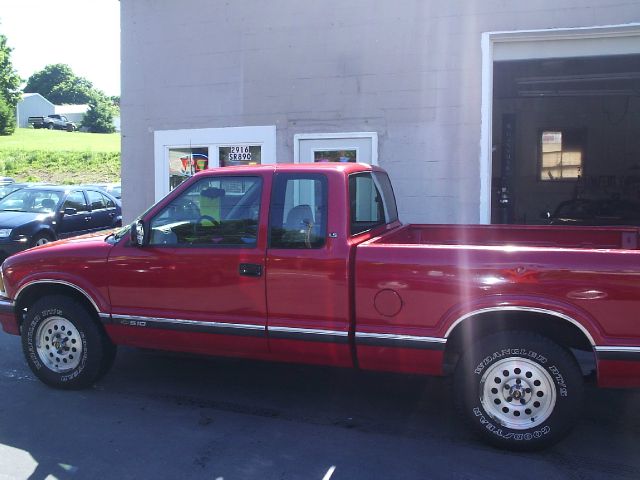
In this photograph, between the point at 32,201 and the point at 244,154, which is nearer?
the point at 244,154

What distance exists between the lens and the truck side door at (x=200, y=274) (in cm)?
452

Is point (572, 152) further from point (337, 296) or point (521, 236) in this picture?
point (337, 296)

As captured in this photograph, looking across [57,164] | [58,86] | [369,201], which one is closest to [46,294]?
[369,201]

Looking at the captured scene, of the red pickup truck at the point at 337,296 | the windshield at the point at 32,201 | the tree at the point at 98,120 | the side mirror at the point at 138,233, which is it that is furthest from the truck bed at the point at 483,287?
the tree at the point at 98,120

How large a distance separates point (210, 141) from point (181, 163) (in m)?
0.64

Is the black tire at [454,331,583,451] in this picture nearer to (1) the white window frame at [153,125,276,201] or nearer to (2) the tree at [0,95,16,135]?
(1) the white window frame at [153,125,276,201]

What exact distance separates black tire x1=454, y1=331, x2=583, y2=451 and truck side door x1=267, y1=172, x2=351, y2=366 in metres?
0.90

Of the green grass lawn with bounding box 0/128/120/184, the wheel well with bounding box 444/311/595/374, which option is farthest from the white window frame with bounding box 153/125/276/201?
the green grass lawn with bounding box 0/128/120/184

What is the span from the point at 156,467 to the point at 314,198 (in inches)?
84.4

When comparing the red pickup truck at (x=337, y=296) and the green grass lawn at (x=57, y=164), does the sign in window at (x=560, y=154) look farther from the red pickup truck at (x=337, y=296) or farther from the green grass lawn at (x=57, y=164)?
the green grass lawn at (x=57, y=164)

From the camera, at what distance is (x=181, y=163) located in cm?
963

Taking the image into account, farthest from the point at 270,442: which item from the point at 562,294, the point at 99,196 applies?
the point at 99,196

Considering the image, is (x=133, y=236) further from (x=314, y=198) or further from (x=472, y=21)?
(x=472, y=21)

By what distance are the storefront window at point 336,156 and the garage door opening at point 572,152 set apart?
5221 mm
